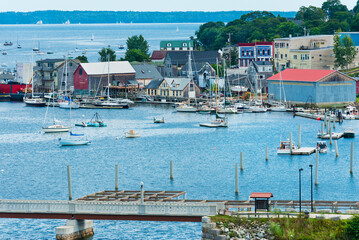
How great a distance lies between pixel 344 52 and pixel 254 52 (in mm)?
24395

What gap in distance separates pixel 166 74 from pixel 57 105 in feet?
104

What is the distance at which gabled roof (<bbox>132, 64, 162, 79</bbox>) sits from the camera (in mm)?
150625

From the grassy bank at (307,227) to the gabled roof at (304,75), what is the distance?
259 feet

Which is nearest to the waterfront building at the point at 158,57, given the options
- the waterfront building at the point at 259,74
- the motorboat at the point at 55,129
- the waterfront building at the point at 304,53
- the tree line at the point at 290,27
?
the tree line at the point at 290,27

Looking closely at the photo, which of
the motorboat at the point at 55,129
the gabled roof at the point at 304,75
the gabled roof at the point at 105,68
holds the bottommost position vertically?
the motorboat at the point at 55,129

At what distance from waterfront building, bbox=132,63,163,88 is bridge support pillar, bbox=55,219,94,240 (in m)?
101

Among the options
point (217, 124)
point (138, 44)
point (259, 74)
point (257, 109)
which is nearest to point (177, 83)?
point (259, 74)

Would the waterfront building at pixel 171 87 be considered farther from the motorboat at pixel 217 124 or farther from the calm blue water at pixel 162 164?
the motorboat at pixel 217 124

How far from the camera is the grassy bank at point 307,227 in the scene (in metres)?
40.9

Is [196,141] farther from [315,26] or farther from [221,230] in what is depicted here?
[315,26]

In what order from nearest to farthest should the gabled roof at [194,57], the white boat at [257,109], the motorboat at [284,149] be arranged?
the motorboat at [284,149], the white boat at [257,109], the gabled roof at [194,57]

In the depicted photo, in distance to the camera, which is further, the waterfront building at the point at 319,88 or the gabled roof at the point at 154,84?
the gabled roof at the point at 154,84

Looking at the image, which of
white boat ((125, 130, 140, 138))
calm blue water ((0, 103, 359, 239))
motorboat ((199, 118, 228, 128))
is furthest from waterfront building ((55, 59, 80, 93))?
white boat ((125, 130, 140, 138))

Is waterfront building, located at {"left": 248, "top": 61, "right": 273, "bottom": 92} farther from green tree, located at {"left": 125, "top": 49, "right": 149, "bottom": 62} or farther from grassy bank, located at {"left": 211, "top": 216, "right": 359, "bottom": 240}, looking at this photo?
grassy bank, located at {"left": 211, "top": 216, "right": 359, "bottom": 240}
